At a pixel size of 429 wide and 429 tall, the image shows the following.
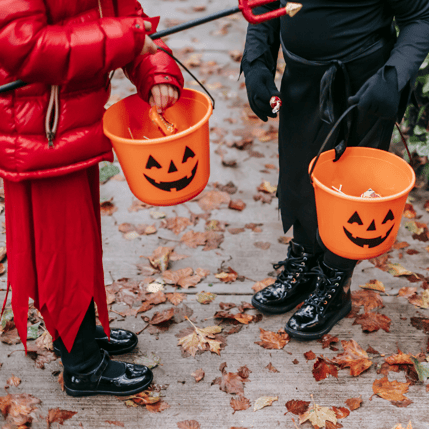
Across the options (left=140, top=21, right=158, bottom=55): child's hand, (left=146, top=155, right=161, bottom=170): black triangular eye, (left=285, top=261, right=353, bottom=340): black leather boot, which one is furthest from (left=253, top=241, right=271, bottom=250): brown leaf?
(left=140, top=21, right=158, bottom=55): child's hand

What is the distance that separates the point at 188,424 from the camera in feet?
6.57

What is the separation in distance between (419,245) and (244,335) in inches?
55.7

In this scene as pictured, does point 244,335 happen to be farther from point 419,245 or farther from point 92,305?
point 419,245

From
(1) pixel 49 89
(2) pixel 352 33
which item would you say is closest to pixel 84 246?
(1) pixel 49 89

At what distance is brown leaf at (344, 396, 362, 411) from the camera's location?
6.72ft

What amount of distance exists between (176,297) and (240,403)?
0.79 metres

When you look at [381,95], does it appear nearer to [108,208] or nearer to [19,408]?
[19,408]

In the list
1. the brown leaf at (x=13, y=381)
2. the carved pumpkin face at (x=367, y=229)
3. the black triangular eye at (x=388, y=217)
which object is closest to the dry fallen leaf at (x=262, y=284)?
the carved pumpkin face at (x=367, y=229)

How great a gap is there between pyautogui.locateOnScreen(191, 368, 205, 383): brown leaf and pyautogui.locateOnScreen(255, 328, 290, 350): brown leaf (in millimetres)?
338

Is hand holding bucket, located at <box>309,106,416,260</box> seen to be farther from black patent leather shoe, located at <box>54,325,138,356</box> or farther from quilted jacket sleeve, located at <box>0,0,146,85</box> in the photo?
black patent leather shoe, located at <box>54,325,138,356</box>

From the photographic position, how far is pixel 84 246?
179 cm

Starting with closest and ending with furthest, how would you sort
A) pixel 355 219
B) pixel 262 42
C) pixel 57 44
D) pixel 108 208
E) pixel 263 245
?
pixel 57 44, pixel 355 219, pixel 262 42, pixel 263 245, pixel 108 208

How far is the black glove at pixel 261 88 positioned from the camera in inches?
80.4

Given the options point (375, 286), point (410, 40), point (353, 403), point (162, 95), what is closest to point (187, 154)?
point (162, 95)
